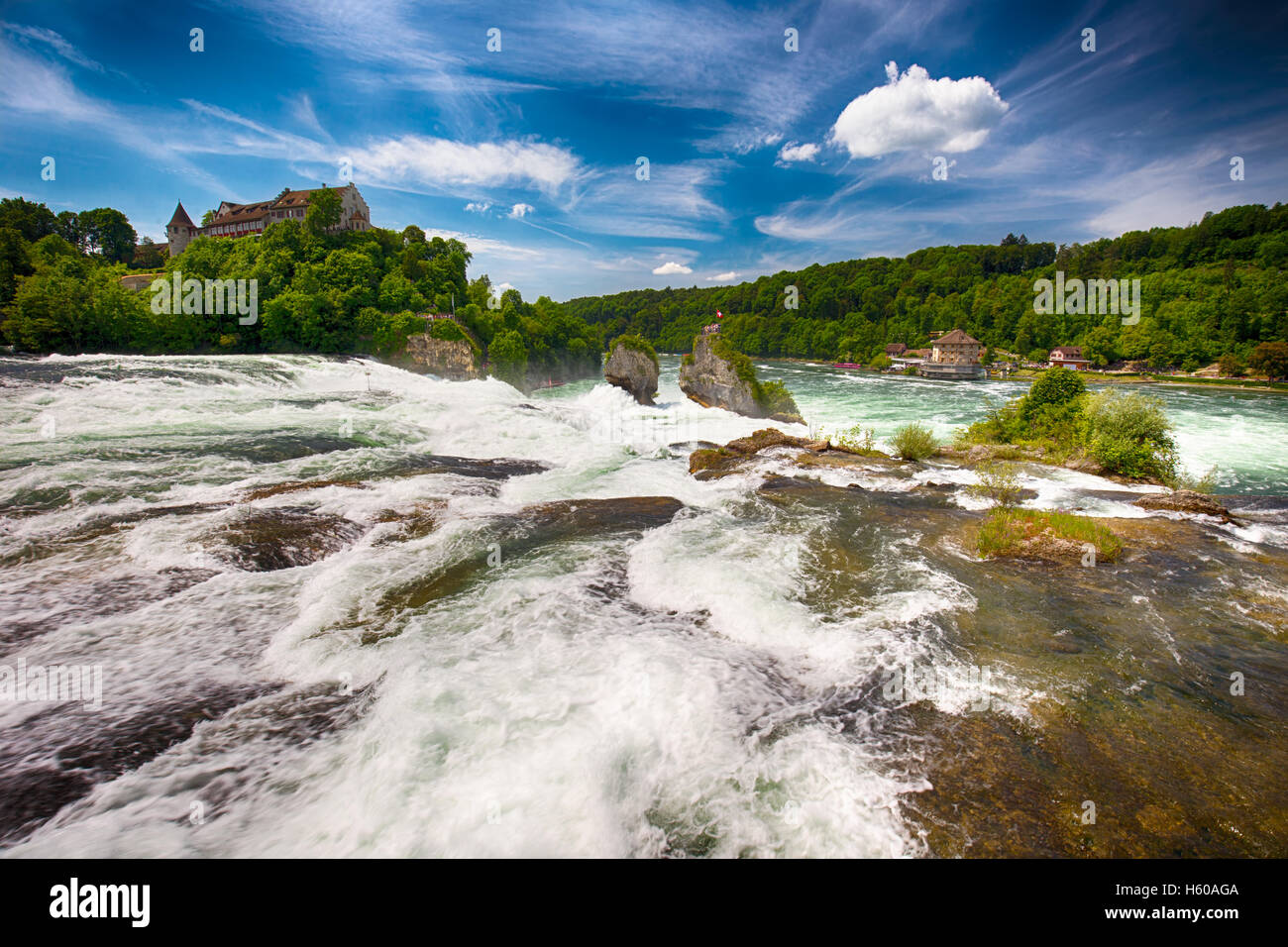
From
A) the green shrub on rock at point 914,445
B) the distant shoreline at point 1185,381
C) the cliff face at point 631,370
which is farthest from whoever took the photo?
the distant shoreline at point 1185,381

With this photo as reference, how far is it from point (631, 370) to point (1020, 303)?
124333 mm

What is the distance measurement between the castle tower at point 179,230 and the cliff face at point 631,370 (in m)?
77.4

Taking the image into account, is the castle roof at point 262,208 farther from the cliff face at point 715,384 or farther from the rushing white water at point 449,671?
the rushing white water at point 449,671

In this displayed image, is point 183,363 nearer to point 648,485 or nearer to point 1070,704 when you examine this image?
point 648,485

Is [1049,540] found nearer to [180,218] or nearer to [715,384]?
[715,384]

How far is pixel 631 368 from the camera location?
150 ft

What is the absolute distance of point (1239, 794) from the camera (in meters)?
5.09

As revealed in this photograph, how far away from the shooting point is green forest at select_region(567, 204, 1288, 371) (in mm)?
86312

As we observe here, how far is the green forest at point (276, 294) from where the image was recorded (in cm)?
3544

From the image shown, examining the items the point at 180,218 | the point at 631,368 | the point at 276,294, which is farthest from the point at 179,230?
the point at 631,368

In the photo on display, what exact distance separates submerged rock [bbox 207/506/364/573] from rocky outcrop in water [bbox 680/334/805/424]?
34143 millimetres

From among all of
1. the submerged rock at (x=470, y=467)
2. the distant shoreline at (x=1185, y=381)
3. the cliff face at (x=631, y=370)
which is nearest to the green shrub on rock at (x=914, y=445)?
the submerged rock at (x=470, y=467)
